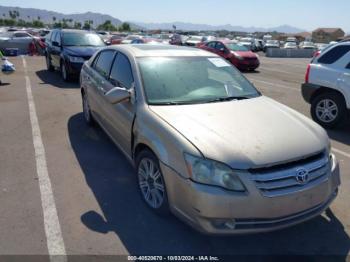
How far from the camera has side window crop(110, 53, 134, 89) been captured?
428 cm

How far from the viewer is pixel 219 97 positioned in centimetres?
406

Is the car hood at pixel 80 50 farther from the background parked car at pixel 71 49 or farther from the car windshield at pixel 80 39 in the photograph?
the car windshield at pixel 80 39

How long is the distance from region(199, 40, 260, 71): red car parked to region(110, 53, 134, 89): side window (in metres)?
12.9

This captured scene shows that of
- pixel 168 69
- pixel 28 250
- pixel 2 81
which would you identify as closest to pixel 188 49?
pixel 168 69

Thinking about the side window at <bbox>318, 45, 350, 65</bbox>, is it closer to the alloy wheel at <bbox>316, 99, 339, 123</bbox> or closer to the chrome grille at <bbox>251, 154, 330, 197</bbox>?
the alloy wheel at <bbox>316, 99, 339, 123</bbox>

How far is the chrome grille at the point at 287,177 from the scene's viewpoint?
9.19 ft

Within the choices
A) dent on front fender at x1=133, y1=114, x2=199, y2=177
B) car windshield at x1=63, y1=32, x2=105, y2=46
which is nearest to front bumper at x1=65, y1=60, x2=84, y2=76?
car windshield at x1=63, y1=32, x2=105, y2=46

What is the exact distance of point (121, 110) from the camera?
428cm

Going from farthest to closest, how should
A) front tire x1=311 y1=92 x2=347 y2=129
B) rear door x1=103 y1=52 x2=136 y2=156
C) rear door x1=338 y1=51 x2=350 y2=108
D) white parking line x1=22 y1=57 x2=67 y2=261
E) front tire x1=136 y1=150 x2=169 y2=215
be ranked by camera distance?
front tire x1=311 y1=92 x2=347 y2=129 → rear door x1=338 y1=51 x2=350 y2=108 → rear door x1=103 y1=52 x2=136 y2=156 → front tire x1=136 y1=150 x2=169 y2=215 → white parking line x1=22 y1=57 x2=67 y2=261

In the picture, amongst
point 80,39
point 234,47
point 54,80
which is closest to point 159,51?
point 54,80

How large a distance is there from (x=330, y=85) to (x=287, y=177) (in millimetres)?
4525

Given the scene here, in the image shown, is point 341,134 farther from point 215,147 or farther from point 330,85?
point 215,147

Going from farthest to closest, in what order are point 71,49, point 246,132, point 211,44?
point 211,44, point 71,49, point 246,132

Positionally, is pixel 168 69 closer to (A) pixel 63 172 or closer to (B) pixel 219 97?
(B) pixel 219 97
